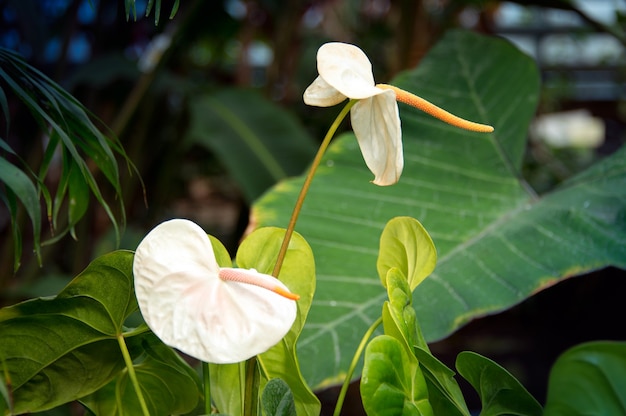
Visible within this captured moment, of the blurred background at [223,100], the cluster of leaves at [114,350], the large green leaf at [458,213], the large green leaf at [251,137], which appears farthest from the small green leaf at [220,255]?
the large green leaf at [251,137]

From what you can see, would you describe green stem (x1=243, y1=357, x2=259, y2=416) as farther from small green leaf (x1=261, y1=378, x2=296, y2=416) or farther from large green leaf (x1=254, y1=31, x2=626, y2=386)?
large green leaf (x1=254, y1=31, x2=626, y2=386)

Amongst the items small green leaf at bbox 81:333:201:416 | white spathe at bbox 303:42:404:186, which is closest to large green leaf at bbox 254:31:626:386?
small green leaf at bbox 81:333:201:416

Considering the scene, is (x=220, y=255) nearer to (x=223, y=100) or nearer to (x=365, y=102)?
(x=365, y=102)

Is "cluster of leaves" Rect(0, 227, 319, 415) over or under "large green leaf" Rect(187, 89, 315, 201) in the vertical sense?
over

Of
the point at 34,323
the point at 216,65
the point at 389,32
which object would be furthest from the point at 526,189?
the point at 216,65

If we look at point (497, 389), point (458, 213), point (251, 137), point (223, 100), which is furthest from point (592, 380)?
point (223, 100)

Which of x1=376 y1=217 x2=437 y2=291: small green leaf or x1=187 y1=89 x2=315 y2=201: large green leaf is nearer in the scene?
x1=376 y1=217 x2=437 y2=291: small green leaf

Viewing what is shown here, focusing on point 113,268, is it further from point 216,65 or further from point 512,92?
point 216,65
